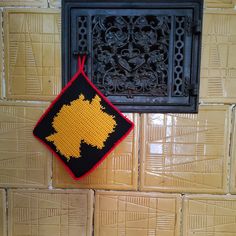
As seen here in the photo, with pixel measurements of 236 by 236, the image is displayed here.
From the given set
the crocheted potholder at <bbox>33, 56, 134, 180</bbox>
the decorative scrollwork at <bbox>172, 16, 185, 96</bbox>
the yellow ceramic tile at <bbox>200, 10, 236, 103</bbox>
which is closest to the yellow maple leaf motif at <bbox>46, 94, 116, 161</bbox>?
the crocheted potholder at <bbox>33, 56, 134, 180</bbox>

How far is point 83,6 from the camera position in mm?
849

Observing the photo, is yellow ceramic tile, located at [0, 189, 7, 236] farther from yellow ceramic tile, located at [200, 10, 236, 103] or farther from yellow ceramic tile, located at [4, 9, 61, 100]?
yellow ceramic tile, located at [200, 10, 236, 103]

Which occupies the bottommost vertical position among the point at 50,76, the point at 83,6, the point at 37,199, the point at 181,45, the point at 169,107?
the point at 37,199

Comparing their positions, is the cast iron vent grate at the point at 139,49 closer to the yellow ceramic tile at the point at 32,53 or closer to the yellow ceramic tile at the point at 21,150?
the yellow ceramic tile at the point at 32,53

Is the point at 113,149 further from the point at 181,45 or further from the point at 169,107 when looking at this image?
the point at 181,45

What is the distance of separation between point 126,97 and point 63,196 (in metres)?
0.43

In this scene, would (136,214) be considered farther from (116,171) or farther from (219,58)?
(219,58)

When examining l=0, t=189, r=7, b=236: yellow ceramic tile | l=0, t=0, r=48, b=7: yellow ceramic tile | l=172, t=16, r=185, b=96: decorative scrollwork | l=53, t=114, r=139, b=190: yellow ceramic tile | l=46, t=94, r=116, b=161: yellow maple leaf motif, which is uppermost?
l=0, t=0, r=48, b=7: yellow ceramic tile

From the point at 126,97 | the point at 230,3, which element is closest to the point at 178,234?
the point at 126,97

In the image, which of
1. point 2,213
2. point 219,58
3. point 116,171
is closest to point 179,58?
point 219,58

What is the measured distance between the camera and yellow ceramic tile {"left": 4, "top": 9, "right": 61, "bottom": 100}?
2.84 ft

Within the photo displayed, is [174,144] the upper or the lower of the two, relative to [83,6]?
lower

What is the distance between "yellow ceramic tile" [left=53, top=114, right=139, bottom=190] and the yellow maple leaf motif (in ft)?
0.23

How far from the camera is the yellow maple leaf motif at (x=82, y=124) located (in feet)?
2.82
